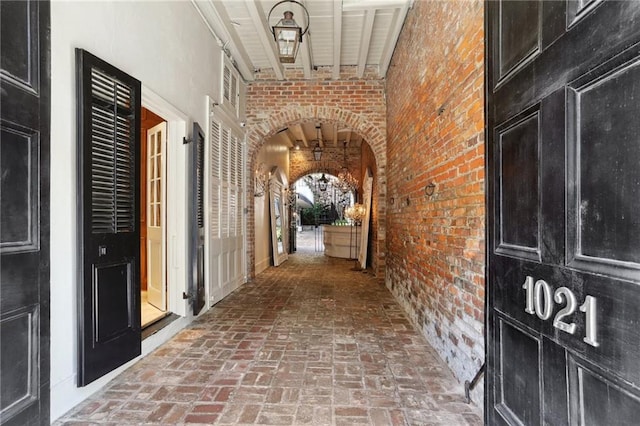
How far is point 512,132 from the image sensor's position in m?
1.35

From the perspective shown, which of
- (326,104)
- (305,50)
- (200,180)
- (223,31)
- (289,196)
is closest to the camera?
(200,180)

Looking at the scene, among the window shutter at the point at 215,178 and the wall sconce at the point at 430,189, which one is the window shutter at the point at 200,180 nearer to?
the window shutter at the point at 215,178

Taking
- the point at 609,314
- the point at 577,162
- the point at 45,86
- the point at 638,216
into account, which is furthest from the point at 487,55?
the point at 45,86

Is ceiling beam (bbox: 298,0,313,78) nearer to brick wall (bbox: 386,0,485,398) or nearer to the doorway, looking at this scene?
brick wall (bbox: 386,0,485,398)

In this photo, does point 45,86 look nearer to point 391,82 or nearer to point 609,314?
point 609,314

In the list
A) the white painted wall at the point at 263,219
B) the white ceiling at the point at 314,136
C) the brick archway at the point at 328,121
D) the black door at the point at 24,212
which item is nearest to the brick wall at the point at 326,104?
the brick archway at the point at 328,121

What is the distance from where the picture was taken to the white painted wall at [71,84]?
2.04 meters

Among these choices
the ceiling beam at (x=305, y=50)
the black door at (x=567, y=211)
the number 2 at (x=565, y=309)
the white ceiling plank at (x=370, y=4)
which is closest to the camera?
the black door at (x=567, y=211)

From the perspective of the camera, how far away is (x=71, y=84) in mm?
2156

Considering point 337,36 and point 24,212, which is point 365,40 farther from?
point 24,212

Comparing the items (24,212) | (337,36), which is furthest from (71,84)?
(337,36)

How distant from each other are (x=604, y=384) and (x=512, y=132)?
920 mm

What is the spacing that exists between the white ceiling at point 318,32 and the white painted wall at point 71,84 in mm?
1147

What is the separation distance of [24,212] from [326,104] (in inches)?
215
